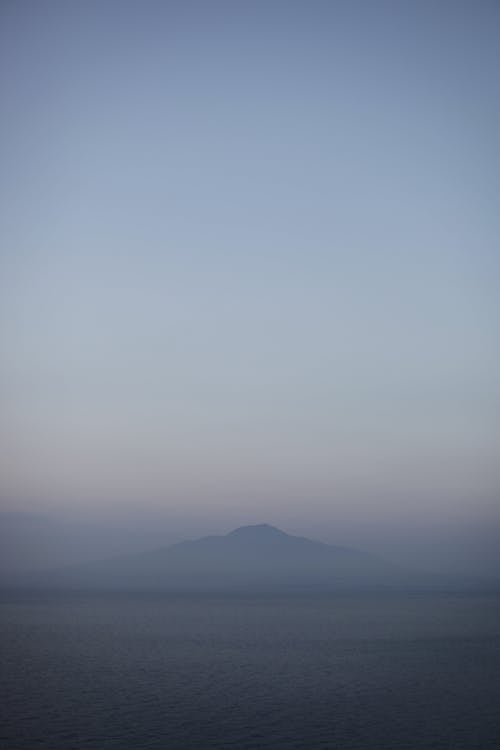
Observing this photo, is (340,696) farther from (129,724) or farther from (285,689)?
(129,724)

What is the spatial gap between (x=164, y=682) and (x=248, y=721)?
A: 13.2m

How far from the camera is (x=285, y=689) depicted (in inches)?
1818

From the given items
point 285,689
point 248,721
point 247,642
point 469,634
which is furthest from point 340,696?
point 469,634

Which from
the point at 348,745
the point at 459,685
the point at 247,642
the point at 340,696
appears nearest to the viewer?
the point at 348,745

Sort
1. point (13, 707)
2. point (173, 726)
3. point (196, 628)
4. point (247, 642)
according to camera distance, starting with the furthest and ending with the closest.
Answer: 1. point (196, 628)
2. point (247, 642)
3. point (13, 707)
4. point (173, 726)

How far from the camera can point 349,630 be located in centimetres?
9244

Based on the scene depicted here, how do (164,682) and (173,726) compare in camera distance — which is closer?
(173,726)

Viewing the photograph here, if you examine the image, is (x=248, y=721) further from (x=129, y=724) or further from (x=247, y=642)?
(x=247, y=642)

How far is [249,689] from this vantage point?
151 ft

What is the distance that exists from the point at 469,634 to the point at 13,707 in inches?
2407

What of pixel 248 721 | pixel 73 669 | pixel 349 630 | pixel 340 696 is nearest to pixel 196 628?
pixel 349 630

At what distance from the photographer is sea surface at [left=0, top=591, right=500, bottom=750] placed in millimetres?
33781

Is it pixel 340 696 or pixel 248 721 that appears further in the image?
pixel 340 696

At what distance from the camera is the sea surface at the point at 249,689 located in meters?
33.8
